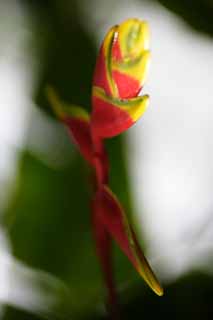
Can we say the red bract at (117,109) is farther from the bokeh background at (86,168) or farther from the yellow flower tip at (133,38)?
the bokeh background at (86,168)

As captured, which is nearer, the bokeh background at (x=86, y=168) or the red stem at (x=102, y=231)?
the red stem at (x=102, y=231)

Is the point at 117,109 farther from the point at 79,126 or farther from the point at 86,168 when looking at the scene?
the point at 86,168

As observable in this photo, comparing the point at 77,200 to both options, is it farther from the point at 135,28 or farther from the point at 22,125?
the point at 135,28

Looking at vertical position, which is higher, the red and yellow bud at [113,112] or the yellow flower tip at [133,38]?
the yellow flower tip at [133,38]

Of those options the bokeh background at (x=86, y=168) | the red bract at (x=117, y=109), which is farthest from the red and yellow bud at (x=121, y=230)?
the bokeh background at (x=86, y=168)

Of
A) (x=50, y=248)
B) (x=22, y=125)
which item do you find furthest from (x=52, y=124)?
(x=50, y=248)

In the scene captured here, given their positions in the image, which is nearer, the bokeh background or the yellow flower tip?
the yellow flower tip

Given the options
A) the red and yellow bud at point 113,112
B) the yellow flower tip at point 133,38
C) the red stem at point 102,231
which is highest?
the yellow flower tip at point 133,38

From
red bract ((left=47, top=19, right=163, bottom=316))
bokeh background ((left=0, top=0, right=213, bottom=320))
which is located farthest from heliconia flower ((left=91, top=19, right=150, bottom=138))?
bokeh background ((left=0, top=0, right=213, bottom=320))

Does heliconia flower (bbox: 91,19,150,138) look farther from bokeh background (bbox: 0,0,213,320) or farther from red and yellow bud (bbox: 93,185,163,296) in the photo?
bokeh background (bbox: 0,0,213,320)
